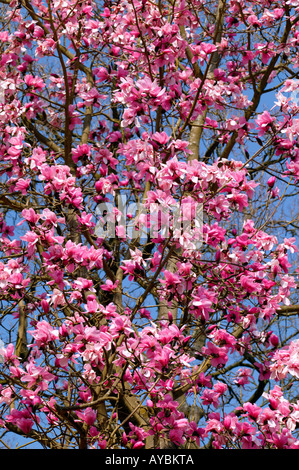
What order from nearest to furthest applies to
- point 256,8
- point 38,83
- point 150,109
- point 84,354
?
point 84,354, point 150,109, point 38,83, point 256,8

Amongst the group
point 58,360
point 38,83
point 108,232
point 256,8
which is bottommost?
point 58,360

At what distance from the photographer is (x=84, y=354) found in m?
3.32

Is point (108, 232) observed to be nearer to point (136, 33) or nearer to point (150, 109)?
point (150, 109)

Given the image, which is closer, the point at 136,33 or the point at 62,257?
the point at 62,257

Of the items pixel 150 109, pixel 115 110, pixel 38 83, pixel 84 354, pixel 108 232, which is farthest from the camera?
pixel 115 110

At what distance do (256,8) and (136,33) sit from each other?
79.5 inches

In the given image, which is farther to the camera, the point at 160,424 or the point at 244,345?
the point at 244,345

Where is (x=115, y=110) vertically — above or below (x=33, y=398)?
above

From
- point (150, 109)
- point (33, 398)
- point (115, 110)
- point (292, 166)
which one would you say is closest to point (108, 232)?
point (150, 109)

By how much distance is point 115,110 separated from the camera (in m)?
7.17

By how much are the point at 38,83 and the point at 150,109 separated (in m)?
1.09

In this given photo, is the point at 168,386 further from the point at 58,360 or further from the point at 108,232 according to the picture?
the point at 108,232

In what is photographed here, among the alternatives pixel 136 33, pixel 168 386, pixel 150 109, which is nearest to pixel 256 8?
pixel 136 33

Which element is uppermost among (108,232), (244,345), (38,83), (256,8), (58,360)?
(256,8)
